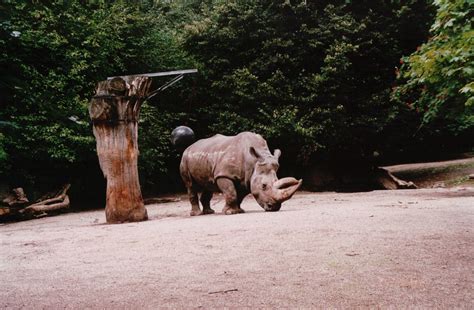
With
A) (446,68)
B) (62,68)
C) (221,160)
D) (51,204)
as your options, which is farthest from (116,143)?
(446,68)

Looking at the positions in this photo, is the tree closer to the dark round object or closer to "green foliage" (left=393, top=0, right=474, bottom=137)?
the dark round object

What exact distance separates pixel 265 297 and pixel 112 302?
0.98 metres

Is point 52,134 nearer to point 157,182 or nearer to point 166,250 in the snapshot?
point 157,182

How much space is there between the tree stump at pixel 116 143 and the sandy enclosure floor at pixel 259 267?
2463 mm

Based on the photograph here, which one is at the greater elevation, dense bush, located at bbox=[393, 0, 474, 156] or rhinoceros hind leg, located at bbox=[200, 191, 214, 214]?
dense bush, located at bbox=[393, 0, 474, 156]

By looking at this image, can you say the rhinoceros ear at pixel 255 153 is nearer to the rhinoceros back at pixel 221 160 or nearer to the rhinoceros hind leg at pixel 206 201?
the rhinoceros back at pixel 221 160

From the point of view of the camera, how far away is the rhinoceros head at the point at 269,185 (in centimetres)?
812

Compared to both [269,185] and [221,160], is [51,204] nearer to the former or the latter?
[221,160]

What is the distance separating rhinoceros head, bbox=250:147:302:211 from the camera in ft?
26.7

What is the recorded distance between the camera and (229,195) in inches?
352

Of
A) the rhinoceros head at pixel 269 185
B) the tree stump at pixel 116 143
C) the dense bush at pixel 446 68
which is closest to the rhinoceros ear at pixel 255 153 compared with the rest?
the rhinoceros head at pixel 269 185

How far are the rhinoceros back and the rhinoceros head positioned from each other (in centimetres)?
23

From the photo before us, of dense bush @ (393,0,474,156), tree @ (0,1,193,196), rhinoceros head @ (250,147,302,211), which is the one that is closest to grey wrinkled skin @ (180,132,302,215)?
rhinoceros head @ (250,147,302,211)

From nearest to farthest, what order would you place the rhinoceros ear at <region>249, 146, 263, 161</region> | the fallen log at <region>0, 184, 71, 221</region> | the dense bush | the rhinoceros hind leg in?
the dense bush, the rhinoceros ear at <region>249, 146, 263, 161</region>, the rhinoceros hind leg, the fallen log at <region>0, 184, 71, 221</region>
